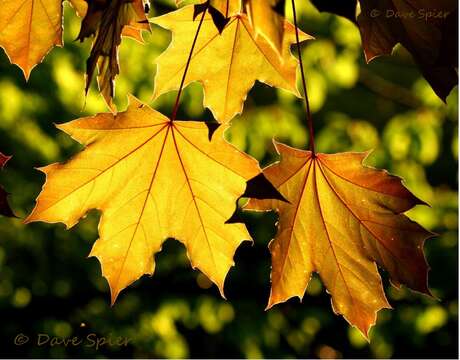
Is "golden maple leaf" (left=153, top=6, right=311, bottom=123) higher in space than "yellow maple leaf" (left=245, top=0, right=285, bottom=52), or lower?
lower

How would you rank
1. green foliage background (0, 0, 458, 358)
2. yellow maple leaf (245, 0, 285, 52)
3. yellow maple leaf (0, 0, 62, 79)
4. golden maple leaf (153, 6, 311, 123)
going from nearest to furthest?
A: yellow maple leaf (245, 0, 285, 52)
yellow maple leaf (0, 0, 62, 79)
golden maple leaf (153, 6, 311, 123)
green foliage background (0, 0, 458, 358)

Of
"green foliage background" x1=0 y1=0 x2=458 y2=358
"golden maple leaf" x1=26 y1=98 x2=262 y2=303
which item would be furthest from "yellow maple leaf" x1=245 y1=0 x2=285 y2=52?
"green foliage background" x1=0 y1=0 x2=458 y2=358

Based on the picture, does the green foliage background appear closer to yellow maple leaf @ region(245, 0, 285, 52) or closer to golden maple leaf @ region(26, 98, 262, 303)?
golden maple leaf @ region(26, 98, 262, 303)

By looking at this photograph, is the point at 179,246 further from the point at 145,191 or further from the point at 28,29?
the point at 28,29

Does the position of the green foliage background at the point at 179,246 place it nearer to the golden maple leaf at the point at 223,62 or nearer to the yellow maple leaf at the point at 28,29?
the golden maple leaf at the point at 223,62

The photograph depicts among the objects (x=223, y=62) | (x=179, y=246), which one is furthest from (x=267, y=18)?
(x=179, y=246)
